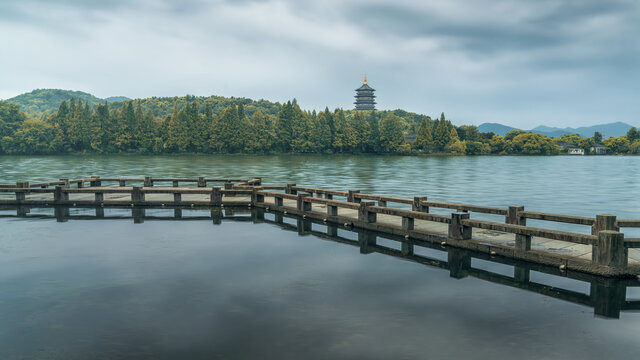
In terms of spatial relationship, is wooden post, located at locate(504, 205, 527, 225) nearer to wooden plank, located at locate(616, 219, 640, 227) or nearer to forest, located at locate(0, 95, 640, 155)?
wooden plank, located at locate(616, 219, 640, 227)

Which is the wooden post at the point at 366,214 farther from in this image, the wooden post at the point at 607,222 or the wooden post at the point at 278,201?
the wooden post at the point at 607,222

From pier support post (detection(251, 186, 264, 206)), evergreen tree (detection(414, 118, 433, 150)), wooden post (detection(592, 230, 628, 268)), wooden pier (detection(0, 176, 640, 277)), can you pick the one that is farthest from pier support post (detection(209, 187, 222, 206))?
evergreen tree (detection(414, 118, 433, 150))

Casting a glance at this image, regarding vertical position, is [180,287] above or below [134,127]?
below

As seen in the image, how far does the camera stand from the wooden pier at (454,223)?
10346 millimetres

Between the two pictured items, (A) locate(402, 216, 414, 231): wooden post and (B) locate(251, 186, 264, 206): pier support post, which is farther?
(B) locate(251, 186, 264, 206): pier support post

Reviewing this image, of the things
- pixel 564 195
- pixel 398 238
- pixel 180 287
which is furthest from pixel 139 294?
pixel 564 195

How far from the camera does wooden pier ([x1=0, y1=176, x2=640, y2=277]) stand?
33.9 feet

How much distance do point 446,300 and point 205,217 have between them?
13.4 m

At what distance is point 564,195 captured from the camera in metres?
41.2

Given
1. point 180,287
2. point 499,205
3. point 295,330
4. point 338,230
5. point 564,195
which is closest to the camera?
point 295,330

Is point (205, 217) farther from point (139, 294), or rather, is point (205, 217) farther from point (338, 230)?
point (139, 294)

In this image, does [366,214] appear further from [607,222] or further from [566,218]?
[607,222]

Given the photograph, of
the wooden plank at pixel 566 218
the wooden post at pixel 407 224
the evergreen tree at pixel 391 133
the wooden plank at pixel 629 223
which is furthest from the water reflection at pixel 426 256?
the evergreen tree at pixel 391 133

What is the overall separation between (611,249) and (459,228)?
4.02 metres
